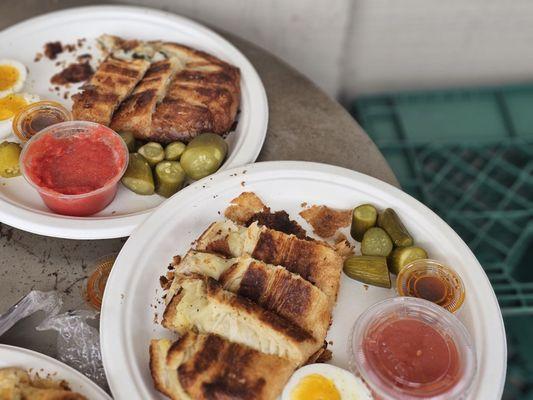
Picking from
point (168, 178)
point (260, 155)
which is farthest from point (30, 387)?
point (260, 155)

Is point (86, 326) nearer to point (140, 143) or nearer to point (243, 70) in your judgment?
point (140, 143)

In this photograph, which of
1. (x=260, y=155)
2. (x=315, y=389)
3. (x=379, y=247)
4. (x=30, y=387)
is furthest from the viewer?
(x=260, y=155)

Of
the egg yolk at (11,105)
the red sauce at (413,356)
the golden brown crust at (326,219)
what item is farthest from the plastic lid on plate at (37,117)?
the red sauce at (413,356)

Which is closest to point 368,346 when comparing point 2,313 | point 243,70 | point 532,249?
point 2,313

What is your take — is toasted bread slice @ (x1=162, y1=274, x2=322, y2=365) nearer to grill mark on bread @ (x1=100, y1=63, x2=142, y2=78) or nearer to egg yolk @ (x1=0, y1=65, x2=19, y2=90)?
grill mark on bread @ (x1=100, y1=63, x2=142, y2=78)

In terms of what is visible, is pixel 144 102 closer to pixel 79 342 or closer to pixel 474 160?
pixel 79 342

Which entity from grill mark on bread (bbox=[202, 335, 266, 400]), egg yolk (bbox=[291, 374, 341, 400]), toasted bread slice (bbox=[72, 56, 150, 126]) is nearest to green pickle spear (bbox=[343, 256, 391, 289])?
egg yolk (bbox=[291, 374, 341, 400])
